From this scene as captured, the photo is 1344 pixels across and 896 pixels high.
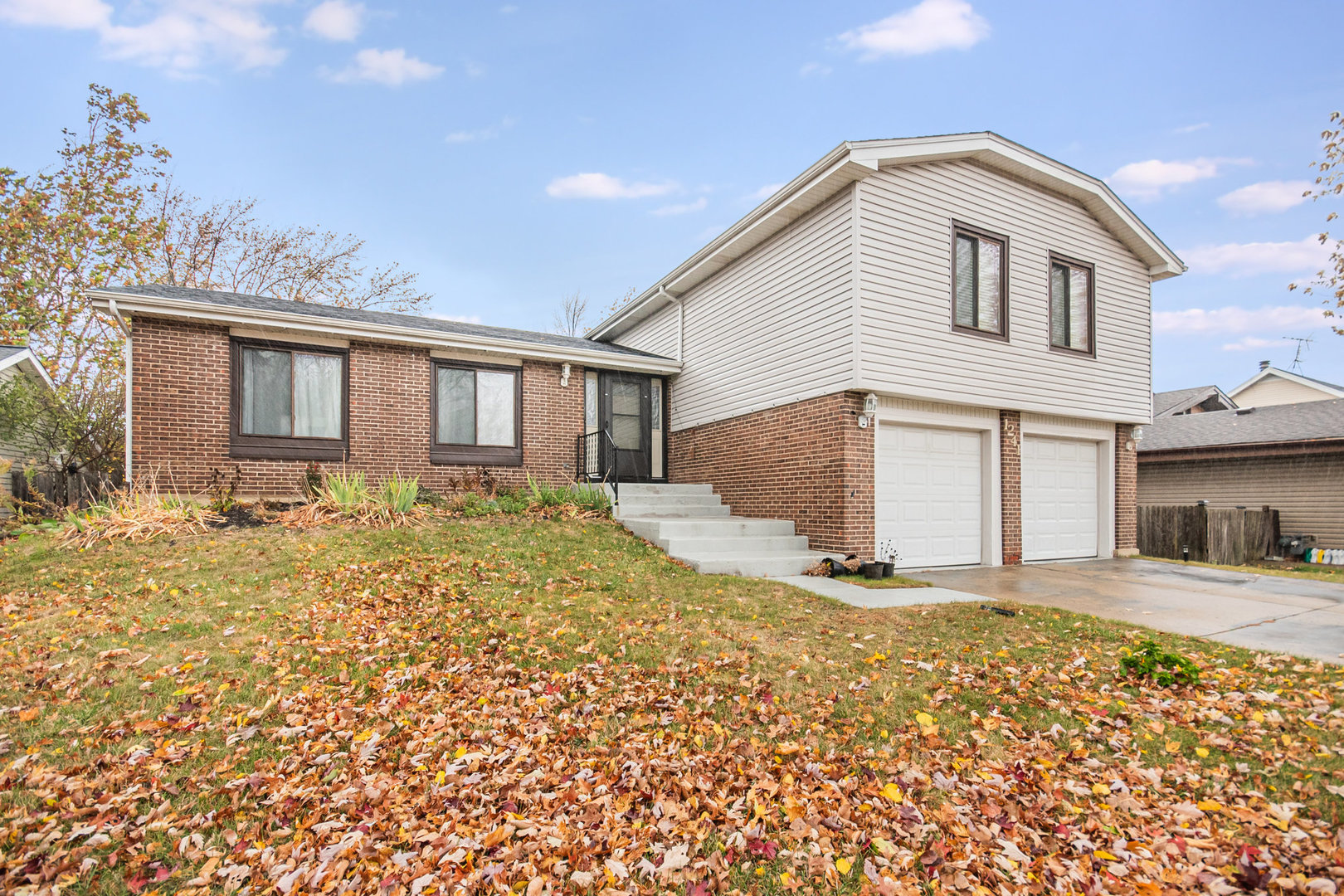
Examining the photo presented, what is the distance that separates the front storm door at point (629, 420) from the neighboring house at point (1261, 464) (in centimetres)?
1327

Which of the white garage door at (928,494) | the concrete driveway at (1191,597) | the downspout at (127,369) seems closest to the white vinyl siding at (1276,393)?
the concrete driveway at (1191,597)

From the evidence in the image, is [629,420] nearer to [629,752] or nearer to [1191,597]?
[1191,597]

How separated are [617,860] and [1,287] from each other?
76.4 ft

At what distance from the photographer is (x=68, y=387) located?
1589 centimetres

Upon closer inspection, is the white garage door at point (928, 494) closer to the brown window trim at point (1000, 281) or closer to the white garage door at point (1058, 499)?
the white garage door at point (1058, 499)

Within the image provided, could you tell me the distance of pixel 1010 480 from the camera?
9.95m

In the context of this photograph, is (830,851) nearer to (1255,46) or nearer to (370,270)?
(1255,46)

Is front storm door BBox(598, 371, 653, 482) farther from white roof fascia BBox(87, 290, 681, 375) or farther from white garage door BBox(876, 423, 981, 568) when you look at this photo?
white garage door BBox(876, 423, 981, 568)

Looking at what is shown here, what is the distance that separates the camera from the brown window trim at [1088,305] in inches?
407

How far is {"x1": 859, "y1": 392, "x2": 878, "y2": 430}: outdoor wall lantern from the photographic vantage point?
8594 mm

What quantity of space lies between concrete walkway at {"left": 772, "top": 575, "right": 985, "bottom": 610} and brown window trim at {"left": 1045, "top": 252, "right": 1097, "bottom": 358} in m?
5.53

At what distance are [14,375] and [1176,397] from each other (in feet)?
110

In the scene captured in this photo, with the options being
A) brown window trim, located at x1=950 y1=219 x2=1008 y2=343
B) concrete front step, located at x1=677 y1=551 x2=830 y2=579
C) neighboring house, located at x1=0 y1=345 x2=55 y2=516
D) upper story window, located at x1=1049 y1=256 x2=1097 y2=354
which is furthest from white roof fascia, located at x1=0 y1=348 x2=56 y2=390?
upper story window, located at x1=1049 y1=256 x2=1097 y2=354

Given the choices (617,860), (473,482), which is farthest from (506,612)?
(473,482)
